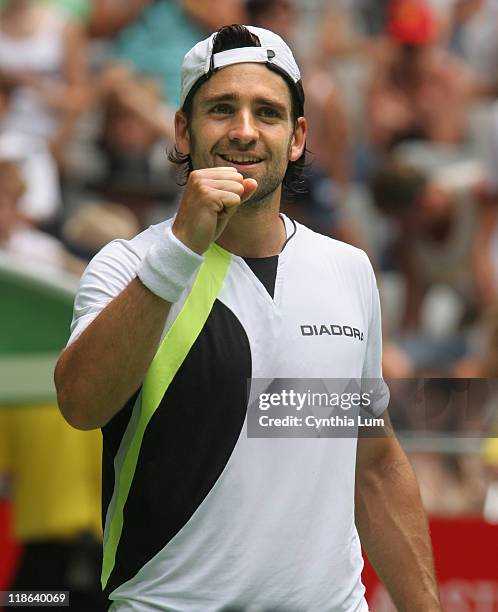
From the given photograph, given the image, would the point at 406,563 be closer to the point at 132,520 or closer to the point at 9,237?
the point at 132,520

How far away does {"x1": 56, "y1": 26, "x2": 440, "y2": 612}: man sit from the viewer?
293 centimetres

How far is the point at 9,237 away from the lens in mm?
7848

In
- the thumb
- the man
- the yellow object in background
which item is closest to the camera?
the thumb

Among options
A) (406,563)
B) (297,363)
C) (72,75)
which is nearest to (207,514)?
(297,363)

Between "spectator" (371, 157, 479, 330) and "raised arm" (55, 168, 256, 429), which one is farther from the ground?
"spectator" (371, 157, 479, 330)

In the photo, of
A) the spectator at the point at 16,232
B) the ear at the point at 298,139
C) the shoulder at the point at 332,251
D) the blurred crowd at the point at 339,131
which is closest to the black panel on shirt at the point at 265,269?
the shoulder at the point at 332,251

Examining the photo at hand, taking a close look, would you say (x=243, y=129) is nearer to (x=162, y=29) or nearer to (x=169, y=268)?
(x=169, y=268)

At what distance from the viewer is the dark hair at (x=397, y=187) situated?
8398mm

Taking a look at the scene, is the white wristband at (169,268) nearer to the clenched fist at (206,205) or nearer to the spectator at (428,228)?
the clenched fist at (206,205)

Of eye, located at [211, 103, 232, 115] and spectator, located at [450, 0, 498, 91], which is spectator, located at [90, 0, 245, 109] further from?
eye, located at [211, 103, 232, 115]

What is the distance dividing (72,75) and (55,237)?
129cm

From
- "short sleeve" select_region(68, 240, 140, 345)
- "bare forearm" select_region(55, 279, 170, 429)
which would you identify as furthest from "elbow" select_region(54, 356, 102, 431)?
"short sleeve" select_region(68, 240, 140, 345)

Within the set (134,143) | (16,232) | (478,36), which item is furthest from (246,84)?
(478,36)

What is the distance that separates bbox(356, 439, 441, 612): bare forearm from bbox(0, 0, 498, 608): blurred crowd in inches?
178
